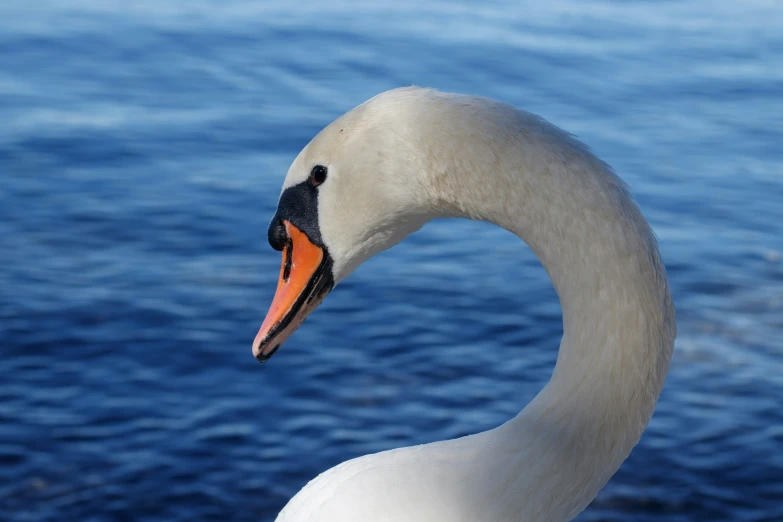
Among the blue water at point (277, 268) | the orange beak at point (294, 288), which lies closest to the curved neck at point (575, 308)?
the orange beak at point (294, 288)

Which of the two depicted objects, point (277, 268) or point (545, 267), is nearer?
point (545, 267)

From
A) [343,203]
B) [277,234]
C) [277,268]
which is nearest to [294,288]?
[277,234]

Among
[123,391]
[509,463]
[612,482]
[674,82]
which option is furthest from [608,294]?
[674,82]

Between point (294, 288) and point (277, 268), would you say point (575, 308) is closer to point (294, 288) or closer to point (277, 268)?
point (294, 288)

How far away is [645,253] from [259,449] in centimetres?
300

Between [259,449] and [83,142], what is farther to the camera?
[83,142]

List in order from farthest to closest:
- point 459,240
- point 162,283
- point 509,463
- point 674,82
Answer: point 674,82
point 459,240
point 162,283
point 509,463

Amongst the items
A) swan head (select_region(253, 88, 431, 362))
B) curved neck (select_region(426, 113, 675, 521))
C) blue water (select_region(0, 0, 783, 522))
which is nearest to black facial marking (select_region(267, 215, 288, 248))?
swan head (select_region(253, 88, 431, 362))

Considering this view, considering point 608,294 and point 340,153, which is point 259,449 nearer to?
point 340,153

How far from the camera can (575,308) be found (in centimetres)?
188

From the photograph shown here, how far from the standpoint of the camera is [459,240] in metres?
6.28

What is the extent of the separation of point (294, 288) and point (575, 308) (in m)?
0.74

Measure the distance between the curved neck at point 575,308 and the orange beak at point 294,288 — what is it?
0.43 meters

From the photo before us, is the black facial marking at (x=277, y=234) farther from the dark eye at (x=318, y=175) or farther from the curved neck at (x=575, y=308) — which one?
the curved neck at (x=575, y=308)
